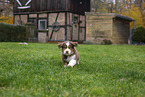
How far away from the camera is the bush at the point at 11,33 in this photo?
57.5 ft

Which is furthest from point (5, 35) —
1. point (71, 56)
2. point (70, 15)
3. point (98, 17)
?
point (71, 56)

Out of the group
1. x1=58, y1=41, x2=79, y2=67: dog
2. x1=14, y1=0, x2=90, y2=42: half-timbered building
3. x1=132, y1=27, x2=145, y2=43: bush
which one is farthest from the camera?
x1=14, y1=0, x2=90, y2=42: half-timbered building

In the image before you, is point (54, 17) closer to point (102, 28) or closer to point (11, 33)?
point (102, 28)

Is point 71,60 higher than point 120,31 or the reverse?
the reverse

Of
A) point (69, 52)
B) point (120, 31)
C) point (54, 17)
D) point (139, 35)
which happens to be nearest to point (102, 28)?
point (120, 31)

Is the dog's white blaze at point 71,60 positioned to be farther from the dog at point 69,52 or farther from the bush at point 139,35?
the bush at point 139,35

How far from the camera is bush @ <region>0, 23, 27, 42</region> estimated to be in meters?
17.5

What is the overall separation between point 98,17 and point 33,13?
8.77 m

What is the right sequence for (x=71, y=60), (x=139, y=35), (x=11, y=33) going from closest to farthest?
(x=71, y=60), (x=11, y=33), (x=139, y=35)

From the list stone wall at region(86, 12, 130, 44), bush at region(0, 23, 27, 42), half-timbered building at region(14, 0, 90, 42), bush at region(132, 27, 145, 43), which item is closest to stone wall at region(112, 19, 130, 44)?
stone wall at region(86, 12, 130, 44)

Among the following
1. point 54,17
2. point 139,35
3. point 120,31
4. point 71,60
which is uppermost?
point 54,17

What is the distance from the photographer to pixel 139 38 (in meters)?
21.9

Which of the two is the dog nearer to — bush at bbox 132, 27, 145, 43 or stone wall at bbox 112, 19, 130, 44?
stone wall at bbox 112, 19, 130, 44

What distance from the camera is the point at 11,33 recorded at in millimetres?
18344
